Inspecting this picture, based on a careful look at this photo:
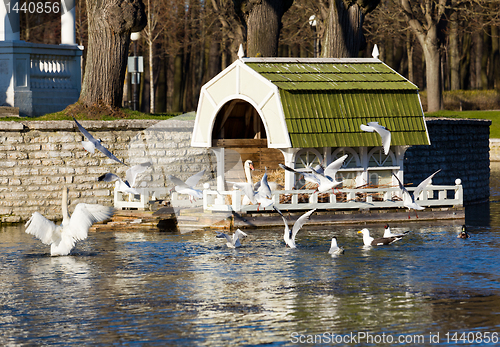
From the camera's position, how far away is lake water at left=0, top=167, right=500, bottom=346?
11.8m

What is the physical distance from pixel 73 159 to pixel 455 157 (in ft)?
45.8

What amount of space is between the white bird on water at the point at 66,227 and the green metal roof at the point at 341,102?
19.7 ft

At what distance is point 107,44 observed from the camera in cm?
2764

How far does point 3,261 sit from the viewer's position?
17969mm

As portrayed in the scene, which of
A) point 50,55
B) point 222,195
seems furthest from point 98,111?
point 222,195

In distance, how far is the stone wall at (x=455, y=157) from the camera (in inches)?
1141

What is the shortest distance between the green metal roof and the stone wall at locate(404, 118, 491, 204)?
15.9 ft

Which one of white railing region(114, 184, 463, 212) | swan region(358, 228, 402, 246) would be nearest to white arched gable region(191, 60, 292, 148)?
white railing region(114, 184, 463, 212)

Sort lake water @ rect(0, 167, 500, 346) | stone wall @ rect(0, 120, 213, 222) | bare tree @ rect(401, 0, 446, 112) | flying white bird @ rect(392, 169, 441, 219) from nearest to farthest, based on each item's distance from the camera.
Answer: lake water @ rect(0, 167, 500, 346) → flying white bird @ rect(392, 169, 441, 219) → stone wall @ rect(0, 120, 213, 222) → bare tree @ rect(401, 0, 446, 112)

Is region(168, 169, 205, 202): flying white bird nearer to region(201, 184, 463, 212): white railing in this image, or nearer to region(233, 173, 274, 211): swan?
region(201, 184, 463, 212): white railing

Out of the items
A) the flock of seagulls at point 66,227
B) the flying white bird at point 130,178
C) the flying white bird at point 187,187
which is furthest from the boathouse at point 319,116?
the flock of seagulls at point 66,227

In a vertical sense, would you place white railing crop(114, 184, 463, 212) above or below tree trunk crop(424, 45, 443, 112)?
below

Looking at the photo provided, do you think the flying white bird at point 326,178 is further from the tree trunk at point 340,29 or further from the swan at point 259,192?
the tree trunk at point 340,29

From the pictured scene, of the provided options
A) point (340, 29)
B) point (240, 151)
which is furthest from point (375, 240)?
point (340, 29)
